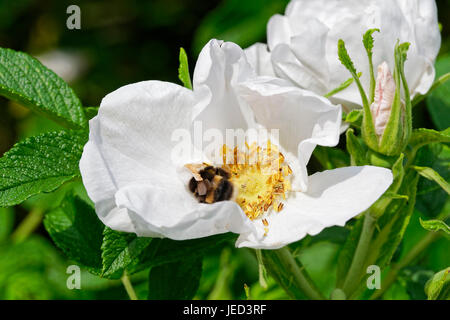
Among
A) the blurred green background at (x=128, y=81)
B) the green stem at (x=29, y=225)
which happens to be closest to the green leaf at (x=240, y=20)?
the blurred green background at (x=128, y=81)

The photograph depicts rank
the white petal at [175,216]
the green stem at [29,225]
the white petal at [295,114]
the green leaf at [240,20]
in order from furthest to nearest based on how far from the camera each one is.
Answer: the green leaf at [240,20]
the green stem at [29,225]
the white petal at [295,114]
the white petal at [175,216]

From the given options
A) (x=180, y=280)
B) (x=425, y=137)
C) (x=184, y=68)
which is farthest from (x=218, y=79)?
(x=180, y=280)

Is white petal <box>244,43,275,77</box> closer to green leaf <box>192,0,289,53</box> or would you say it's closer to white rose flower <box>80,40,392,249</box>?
white rose flower <box>80,40,392,249</box>

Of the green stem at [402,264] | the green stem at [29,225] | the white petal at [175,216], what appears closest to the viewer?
the white petal at [175,216]

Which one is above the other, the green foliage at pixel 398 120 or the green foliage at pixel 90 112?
the green foliage at pixel 398 120

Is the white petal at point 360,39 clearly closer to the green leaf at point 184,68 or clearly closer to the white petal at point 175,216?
the green leaf at point 184,68

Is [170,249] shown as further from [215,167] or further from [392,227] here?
[392,227]

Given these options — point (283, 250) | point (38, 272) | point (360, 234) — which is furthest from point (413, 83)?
point (38, 272)

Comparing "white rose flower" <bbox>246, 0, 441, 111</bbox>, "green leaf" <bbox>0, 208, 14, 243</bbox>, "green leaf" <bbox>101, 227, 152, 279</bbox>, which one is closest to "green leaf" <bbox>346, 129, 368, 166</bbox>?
"white rose flower" <bbox>246, 0, 441, 111</bbox>
